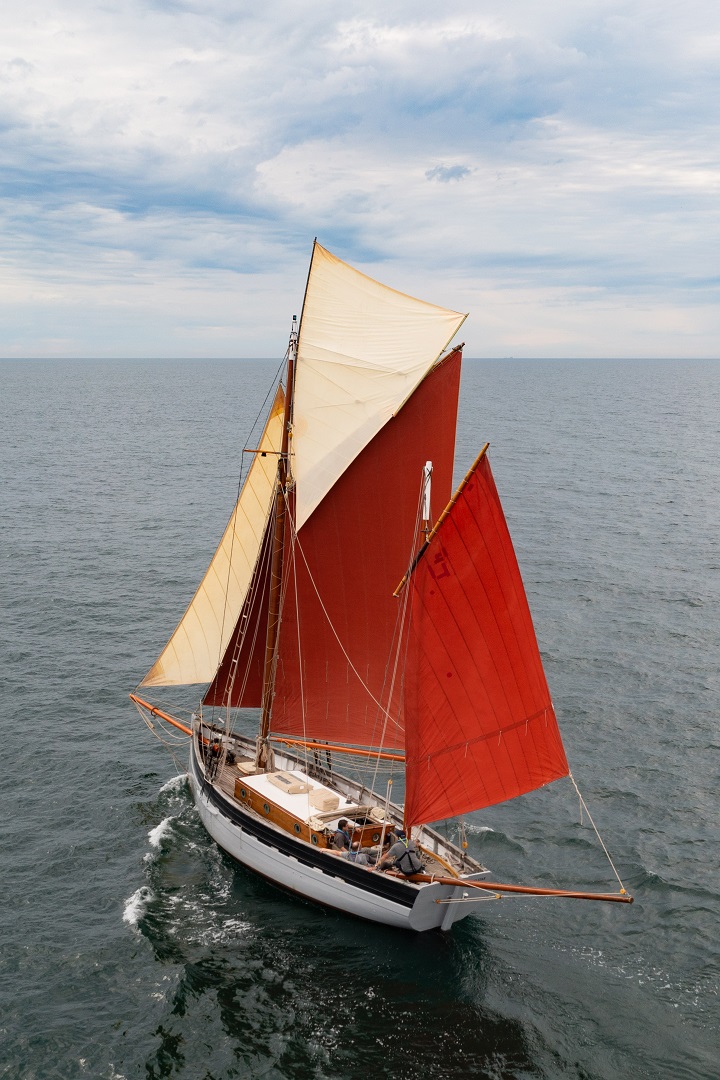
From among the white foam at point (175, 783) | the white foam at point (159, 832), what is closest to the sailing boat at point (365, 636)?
the white foam at point (159, 832)

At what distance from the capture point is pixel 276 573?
36344 mm

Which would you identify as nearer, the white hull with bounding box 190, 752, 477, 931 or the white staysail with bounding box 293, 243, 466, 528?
the white hull with bounding box 190, 752, 477, 931

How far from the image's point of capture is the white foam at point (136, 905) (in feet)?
103

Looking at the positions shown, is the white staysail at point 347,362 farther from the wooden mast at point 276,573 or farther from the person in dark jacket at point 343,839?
the person in dark jacket at point 343,839

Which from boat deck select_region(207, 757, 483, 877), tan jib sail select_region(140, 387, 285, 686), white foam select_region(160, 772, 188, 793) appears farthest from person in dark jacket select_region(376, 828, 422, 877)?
white foam select_region(160, 772, 188, 793)

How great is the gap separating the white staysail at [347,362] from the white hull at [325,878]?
A: 11.9 m

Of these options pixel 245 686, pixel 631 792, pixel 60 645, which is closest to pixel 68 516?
pixel 60 645

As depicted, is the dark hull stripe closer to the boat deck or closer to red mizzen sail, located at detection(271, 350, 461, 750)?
the boat deck

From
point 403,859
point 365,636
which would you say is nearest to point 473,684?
point 403,859

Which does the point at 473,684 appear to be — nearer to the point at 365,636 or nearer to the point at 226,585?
the point at 365,636

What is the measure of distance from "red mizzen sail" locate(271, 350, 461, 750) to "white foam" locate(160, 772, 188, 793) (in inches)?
243

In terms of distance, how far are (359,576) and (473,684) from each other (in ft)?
29.5

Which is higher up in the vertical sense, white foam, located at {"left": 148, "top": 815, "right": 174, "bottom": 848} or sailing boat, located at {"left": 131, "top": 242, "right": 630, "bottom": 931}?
sailing boat, located at {"left": 131, "top": 242, "right": 630, "bottom": 931}

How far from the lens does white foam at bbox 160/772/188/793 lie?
40.4 metres
